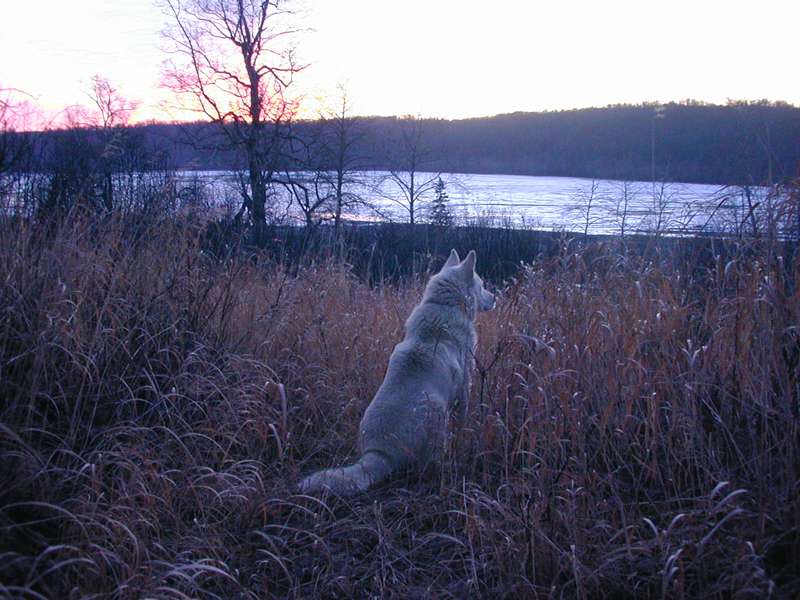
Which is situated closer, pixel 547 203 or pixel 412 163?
pixel 547 203

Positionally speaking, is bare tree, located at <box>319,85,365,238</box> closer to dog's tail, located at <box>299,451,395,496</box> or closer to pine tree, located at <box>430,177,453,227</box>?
pine tree, located at <box>430,177,453,227</box>

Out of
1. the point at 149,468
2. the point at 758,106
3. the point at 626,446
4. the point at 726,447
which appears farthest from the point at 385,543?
the point at 758,106

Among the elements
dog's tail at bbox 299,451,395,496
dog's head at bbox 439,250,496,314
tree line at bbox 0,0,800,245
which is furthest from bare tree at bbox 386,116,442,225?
dog's tail at bbox 299,451,395,496

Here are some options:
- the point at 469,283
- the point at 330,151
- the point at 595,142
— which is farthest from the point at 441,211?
the point at 595,142

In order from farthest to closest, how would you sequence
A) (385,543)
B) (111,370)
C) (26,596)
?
(111,370) < (385,543) < (26,596)

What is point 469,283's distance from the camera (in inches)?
259

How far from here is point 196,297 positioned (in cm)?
575

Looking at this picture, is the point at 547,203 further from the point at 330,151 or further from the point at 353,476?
the point at 353,476

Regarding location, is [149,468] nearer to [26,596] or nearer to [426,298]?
[26,596]

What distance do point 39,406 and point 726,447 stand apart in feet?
13.2

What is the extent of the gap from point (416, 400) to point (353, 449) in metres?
0.64

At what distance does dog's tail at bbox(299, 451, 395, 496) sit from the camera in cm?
424

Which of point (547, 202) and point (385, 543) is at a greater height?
point (547, 202)

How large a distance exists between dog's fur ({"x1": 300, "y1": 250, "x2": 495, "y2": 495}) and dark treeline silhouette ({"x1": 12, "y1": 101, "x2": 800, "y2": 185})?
8.04ft
